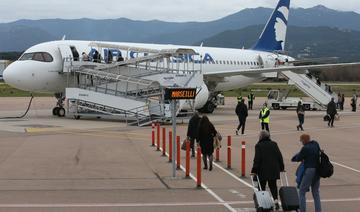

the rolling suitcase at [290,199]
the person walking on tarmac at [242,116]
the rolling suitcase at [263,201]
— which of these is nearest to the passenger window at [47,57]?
the person walking on tarmac at [242,116]

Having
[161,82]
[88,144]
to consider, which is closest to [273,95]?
[161,82]

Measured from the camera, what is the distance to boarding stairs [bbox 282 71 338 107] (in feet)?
140

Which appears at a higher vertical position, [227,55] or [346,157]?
[227,55]

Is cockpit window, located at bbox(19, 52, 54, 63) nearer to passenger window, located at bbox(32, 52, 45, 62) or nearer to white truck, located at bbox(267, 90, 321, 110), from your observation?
passenger window, located at bbox(32, 52, 45, 62)

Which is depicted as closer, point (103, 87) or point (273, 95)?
point (103, 87)

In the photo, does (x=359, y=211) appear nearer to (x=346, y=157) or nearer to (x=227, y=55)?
(x=346, y=157)

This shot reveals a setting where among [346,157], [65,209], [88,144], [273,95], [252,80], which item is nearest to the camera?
[65,209]

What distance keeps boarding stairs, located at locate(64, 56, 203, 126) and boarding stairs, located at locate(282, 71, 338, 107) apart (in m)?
12.1

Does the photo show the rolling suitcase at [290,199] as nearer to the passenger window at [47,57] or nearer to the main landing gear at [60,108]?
the passenger window at [47,57]

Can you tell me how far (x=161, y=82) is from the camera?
3191cm

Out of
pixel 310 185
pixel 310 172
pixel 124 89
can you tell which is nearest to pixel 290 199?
pixel 310 185

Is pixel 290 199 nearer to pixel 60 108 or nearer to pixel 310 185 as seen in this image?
pixel 310 185

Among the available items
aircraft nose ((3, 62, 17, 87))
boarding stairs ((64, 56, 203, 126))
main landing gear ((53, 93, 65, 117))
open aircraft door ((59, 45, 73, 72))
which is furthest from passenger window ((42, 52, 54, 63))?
main landing gear ((53, 93, 65, 117))

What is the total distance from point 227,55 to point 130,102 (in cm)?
1439
